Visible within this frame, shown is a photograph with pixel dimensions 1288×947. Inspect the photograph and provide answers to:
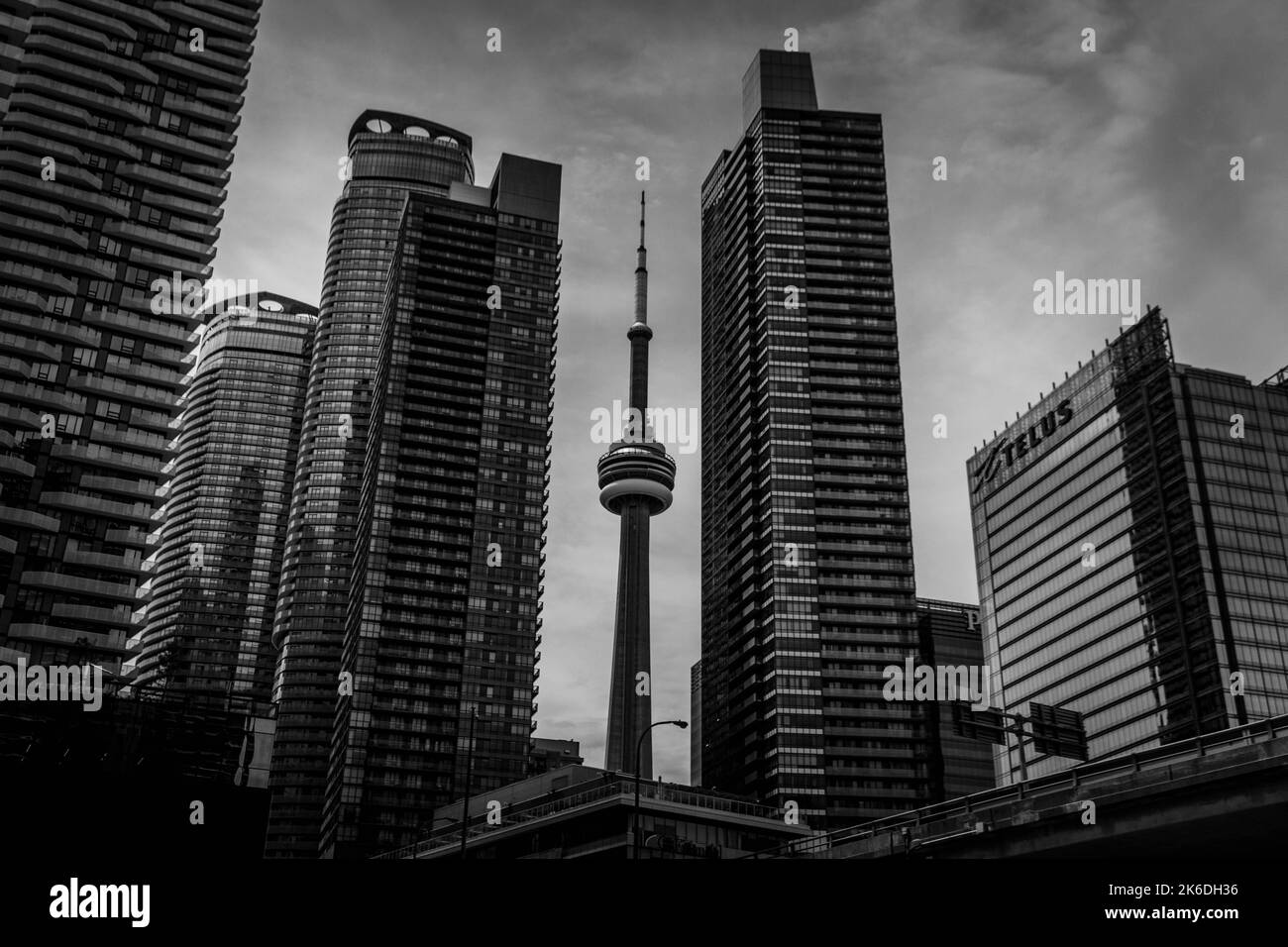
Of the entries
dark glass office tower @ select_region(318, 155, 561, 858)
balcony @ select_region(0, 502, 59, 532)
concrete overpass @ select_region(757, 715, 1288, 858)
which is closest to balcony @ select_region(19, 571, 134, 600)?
balcony @ select_region(0, 502, 59, 532)

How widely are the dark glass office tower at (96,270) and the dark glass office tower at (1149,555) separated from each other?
118 meters

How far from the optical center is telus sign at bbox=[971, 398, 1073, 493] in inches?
6993

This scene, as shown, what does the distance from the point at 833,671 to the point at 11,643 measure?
116990mm

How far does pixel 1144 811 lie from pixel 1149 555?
428 ft

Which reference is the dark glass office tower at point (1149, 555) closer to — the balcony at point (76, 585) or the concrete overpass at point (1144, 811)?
the concrete overpass at point (1144, 811)

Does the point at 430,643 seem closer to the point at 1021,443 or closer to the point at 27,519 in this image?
the point at 27,519

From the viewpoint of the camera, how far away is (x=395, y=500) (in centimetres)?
19412

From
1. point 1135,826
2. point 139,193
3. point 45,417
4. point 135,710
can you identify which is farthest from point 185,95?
point 1135,826

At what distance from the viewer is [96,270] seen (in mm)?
125562

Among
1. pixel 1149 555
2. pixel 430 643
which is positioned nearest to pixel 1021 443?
pixel 1149 555

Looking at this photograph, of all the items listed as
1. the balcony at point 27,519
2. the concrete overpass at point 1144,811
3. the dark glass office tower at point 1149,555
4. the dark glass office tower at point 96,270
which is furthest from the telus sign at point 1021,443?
the concrete overpass at point 1144,811

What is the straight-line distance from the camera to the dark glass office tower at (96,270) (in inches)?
4466

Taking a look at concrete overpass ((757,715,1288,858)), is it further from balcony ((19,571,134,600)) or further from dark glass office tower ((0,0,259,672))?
balcony ((19,571,134,600))
